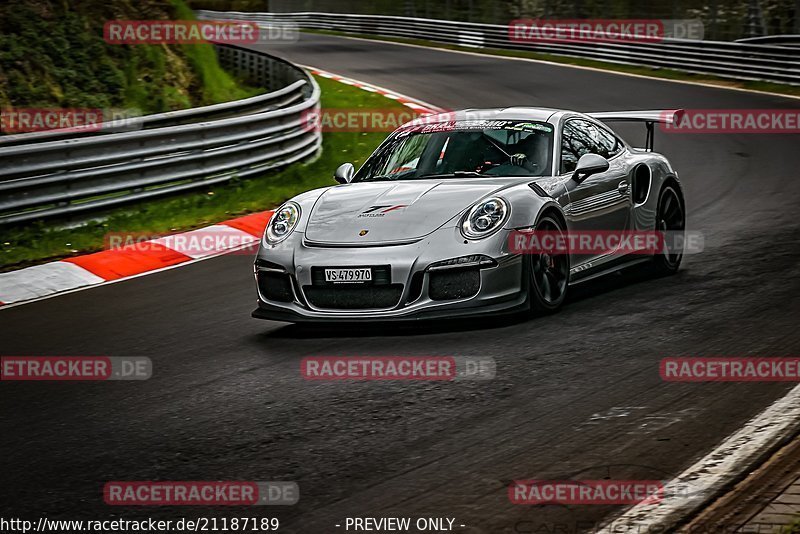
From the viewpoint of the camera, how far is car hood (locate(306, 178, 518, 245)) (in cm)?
725

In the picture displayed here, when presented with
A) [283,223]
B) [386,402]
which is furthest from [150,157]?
[386,402]

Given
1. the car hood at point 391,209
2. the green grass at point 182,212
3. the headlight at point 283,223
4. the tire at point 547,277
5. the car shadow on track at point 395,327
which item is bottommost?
the green grass at point 182,212

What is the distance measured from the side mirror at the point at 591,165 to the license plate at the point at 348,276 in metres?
1.69

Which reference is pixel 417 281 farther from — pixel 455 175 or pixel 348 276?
A: pixel 455 175

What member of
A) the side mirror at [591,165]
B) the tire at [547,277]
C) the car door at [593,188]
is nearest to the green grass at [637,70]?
the car door at [593,188]

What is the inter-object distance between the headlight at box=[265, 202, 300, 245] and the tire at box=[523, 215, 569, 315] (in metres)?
1.51

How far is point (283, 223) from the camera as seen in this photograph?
777 centimetres

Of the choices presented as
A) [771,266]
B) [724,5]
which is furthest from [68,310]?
[724,5]

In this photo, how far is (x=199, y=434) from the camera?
5320 mm

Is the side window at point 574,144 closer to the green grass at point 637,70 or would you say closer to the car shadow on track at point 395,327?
the car shadow on track at point 395,327

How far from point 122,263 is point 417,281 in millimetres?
4239

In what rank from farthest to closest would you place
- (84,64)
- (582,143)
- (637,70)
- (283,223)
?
(637,70), (84,64), (582,143), (283,223)

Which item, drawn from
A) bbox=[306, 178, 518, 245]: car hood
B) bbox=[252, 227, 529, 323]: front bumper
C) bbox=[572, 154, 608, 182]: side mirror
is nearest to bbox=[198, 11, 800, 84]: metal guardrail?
bbox=[572, 154, 608, 182]: side mirror

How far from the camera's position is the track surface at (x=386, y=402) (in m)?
4.54
